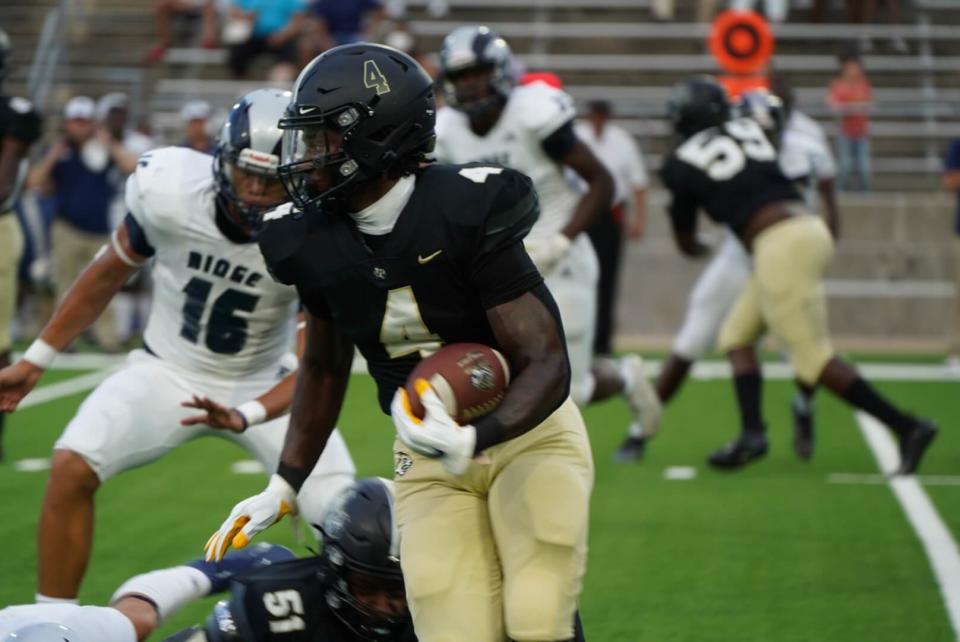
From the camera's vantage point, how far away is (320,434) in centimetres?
400

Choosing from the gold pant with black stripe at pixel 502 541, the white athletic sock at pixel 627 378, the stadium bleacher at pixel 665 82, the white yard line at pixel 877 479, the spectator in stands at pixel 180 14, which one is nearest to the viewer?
the gold pant with black stripe at pixel 502 541

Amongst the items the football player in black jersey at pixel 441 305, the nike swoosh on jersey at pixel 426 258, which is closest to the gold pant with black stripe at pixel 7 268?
the football player in black jersey at pixel 441 305

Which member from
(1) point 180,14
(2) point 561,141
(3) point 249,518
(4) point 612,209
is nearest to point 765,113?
(2) point 561,141

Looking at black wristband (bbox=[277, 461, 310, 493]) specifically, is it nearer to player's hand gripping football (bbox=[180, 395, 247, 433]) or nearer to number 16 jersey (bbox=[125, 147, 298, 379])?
player's hand gripping football (bbox=[180, 395, 247, 433])

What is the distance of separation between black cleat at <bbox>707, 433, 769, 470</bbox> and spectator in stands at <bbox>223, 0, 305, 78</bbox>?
8241mm

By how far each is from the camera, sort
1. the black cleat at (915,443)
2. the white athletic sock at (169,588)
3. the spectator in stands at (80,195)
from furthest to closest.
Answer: the spectator in stands at (80,195), the black cleat at (915,443), the white athletic sock at (169,588)

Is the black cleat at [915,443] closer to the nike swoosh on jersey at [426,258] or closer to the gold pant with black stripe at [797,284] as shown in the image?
the gold pant with black stripe at [797,284]

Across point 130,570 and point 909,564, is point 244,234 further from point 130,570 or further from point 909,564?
point 909,564

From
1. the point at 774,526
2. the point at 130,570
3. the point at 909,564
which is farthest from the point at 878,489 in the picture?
the point at 130,570

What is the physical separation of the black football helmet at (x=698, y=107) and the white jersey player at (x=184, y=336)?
298cm

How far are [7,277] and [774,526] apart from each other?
403 centimetres

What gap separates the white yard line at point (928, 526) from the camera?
5.48 metres

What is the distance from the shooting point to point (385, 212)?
358 cm

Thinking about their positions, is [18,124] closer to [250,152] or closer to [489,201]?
[250,152]
